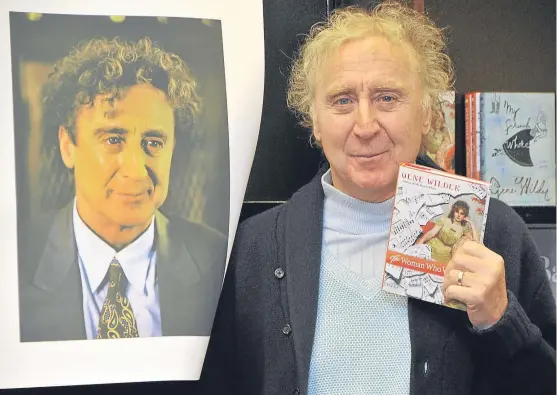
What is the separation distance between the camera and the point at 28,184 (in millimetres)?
986

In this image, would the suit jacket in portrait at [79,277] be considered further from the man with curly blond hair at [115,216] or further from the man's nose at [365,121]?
the man's nose at [365,121]

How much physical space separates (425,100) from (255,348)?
428 mm

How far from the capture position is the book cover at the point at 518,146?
105cm

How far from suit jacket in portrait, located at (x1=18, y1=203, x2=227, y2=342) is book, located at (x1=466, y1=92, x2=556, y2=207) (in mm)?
411

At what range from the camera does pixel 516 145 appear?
1.06m

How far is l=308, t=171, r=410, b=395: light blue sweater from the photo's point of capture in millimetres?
961

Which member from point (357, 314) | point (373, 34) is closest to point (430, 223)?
point (357, 314)

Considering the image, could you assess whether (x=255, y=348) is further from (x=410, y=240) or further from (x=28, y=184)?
(x=28, y=184)

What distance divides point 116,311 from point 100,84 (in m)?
0.32

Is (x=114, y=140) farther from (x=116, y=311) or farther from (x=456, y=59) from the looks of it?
(x=456, y=59)

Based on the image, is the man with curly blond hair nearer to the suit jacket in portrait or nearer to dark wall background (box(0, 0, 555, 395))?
the suit jacket in portrait

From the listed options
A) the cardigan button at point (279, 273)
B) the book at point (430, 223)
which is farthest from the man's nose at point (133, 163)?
the book at point (430, 223)

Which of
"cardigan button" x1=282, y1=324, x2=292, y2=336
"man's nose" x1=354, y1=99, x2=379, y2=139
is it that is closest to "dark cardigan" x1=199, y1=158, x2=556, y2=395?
"cardigan button" x1=282, y1=324, x2=292, y2=336
